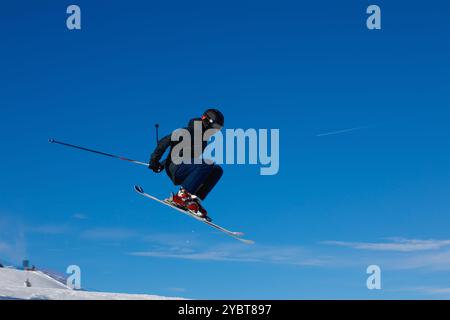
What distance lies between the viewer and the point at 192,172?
13.9 meters

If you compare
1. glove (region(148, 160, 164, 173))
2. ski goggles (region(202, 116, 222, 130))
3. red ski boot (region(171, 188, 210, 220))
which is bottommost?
red ski boot (region(171, 188, 210, 220))

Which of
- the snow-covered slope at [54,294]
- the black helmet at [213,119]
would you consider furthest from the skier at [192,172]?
the snow-covered slope at [54,294]

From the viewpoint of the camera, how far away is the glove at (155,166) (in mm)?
13898

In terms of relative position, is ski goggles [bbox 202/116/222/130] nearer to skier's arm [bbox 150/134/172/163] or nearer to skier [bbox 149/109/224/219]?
skier [bbox 149/109/224/219]

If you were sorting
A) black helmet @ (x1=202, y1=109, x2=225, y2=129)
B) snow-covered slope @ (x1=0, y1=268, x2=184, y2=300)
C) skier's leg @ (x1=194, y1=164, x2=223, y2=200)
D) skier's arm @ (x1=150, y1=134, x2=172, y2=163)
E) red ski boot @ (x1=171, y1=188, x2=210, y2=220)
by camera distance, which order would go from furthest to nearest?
red ski boot @ (x1=171, y1=188, x2=210, y2=220)
skier's leg @ (x1=194, y1=164, x2=223, y2=200)
skier's arm @ (x1=150, y1=134, x2=172, y2=163)
black helmet @ (x1=202, y1=109, x2=225, y2=129)
snow-covered slope @ (x1=0, y1=268, x2=184, y2=300)

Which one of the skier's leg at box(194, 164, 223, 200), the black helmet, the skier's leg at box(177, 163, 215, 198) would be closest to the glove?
the skier's leg at box(177, 163, 215, 198)

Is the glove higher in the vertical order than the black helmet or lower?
lower

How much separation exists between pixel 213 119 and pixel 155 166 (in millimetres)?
1991

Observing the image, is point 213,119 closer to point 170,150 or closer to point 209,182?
point 170,150

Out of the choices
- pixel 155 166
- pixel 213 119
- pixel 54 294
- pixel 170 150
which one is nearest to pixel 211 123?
pixel 213 119

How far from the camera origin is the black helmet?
1323cm

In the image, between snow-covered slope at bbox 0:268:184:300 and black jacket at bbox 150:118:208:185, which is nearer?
snow-covered slope at bbox 0:268:184:300
